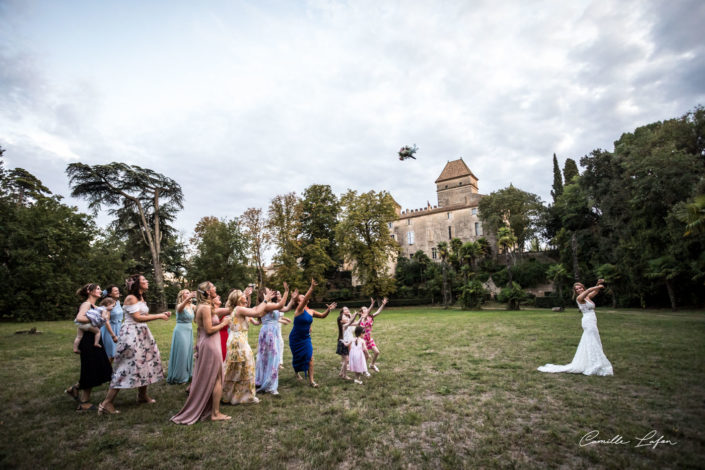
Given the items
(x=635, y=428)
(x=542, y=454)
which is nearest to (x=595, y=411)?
(x=635, y=428)

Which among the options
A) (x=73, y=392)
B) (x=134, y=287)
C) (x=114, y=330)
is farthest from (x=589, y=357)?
(x=114, y=330)

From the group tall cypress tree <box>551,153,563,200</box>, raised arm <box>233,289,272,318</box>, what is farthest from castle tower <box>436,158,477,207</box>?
raised arm <box>233,289,272,318</box>

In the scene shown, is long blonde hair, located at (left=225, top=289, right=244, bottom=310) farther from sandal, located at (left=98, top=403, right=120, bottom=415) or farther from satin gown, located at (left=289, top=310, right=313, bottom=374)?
sandal, located at (left=98, top=403, right=120, bottom=415)

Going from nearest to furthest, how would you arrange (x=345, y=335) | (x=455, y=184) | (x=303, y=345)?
(x=303, y=345) → (x=345, y=335) → (x=455, y=184)

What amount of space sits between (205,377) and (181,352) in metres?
3.16

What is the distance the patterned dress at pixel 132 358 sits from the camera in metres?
5.43

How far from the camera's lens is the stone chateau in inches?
2183

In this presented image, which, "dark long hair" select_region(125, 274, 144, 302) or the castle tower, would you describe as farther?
the castle tower

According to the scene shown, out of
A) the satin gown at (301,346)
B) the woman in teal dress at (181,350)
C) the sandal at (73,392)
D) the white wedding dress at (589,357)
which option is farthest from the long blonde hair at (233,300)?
the white wedding dress at (589,357)

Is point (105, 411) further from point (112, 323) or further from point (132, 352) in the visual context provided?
point (112, 323)

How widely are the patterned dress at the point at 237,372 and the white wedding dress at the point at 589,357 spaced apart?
267 inches

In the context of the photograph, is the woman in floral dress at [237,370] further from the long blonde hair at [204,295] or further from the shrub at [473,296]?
the shrub at [473,296]

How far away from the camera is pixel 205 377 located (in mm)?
5117

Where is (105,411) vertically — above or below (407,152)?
below
